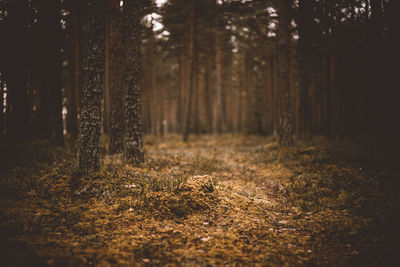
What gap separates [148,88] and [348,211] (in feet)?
68.0

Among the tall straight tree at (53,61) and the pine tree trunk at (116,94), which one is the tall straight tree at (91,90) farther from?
the tall straight tree at (53,61)

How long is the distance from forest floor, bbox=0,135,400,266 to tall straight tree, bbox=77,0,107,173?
56cm

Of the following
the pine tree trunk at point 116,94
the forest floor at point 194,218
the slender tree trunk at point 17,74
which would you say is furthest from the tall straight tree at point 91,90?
the slender tree trunk at point 17,74

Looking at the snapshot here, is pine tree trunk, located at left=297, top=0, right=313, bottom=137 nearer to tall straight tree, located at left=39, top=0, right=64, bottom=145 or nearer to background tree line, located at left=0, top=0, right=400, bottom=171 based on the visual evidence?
background tree line, located at left=0, top=0, right=400, bottom=171

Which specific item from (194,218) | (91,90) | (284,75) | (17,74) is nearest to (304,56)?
(284,75)

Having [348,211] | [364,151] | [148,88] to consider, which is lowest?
[348,211]

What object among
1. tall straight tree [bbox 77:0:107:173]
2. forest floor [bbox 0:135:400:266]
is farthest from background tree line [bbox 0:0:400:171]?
forest floor [bbox 0:135:400:266]

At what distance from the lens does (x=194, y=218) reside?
4.41 m

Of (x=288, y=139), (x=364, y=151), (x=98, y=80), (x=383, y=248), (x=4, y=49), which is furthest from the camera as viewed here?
(x=288, y=139)

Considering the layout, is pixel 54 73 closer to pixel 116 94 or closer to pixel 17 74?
pixel 17 74

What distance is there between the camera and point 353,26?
13.9 meters

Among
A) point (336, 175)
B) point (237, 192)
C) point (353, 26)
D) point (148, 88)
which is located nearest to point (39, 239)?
point (237, 192)

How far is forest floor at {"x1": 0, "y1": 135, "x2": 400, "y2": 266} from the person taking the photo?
315cm

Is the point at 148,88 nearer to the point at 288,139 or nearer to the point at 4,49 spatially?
the point at 4,49
